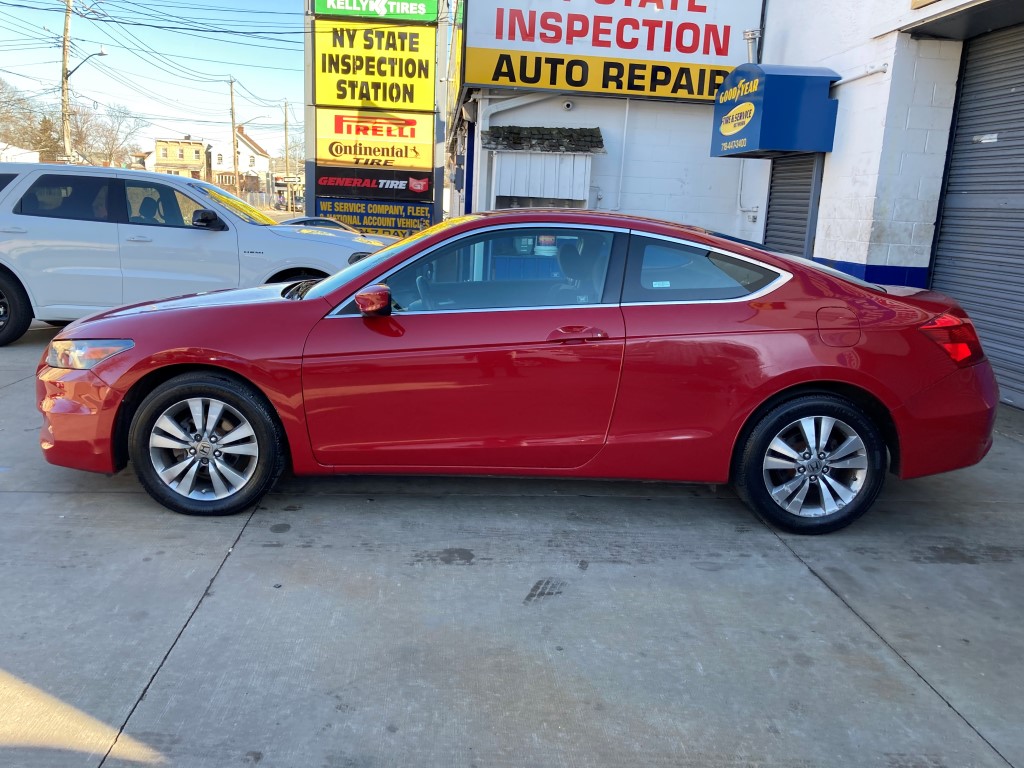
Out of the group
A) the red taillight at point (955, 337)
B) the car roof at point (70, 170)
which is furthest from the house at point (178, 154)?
the red taillight at point (955, 337)

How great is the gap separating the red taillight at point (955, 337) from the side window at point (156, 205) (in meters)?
6.90

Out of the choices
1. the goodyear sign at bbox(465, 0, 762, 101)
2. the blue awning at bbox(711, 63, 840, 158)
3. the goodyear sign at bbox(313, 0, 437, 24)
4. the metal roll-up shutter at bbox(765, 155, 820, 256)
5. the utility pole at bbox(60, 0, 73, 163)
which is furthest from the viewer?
the utility pole at bbox(60, 0, 73, 163)

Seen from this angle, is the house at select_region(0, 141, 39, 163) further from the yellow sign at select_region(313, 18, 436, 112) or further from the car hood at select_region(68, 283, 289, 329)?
the car hood at select_region(68, 283, 289, 329)

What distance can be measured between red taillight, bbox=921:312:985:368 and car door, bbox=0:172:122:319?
7.35 meters

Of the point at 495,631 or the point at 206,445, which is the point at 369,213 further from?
the point at 495,631

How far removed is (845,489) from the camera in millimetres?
4234

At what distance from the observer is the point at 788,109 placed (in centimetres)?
895

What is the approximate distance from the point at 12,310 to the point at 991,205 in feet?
31.0

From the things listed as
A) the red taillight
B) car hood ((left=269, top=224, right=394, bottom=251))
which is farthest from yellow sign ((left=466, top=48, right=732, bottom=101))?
the red taillight

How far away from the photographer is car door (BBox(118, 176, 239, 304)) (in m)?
8.21

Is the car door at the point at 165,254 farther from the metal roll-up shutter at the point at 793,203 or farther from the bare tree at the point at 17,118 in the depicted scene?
the bare tree at the point at 17,118

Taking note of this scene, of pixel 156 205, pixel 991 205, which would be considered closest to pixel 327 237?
pixel 156 205

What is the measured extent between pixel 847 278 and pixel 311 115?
14.2 metres

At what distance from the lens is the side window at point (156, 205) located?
8.27 metres
